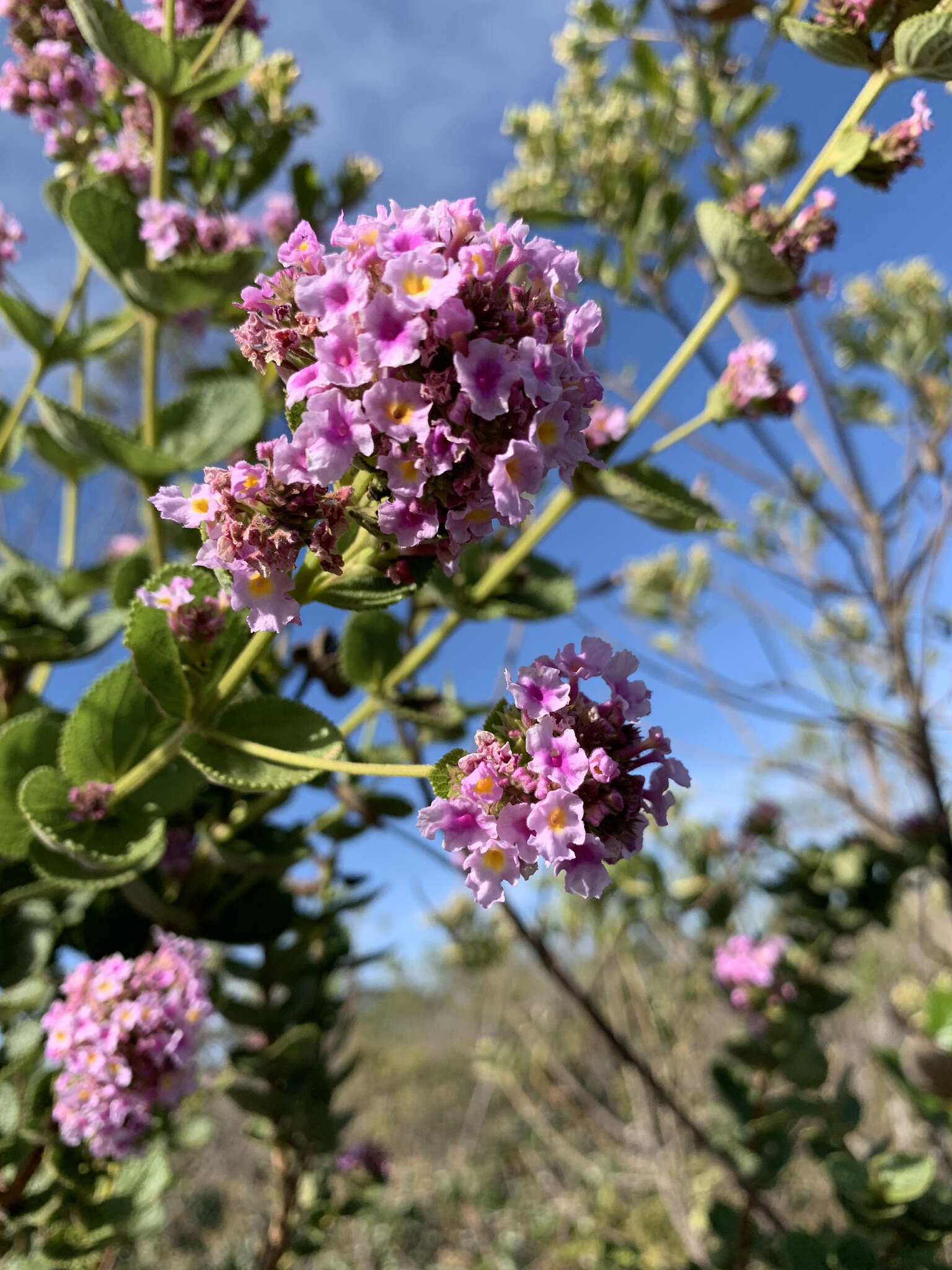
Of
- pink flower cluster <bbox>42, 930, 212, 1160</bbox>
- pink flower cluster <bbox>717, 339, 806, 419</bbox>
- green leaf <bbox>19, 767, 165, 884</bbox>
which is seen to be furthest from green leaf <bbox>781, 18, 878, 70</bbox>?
pink flower cluster <bbox>42, 930, 212, 1160</bbox>

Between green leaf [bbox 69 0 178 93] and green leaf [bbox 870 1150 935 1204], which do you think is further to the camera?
green leaf [bbox 870 1150 935 1204]

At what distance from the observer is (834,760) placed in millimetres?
6125

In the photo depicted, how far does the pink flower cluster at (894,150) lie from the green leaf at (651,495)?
64 cm

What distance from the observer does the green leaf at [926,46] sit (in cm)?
121

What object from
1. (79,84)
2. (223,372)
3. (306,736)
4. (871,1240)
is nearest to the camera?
(306,736)

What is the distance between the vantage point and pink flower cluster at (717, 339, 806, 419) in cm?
173

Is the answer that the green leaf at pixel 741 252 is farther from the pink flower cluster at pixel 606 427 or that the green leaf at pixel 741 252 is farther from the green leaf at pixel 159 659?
the green leaf at pixel 159 659

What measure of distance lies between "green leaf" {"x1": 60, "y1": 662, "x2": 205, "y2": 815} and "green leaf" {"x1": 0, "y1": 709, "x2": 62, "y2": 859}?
64 millimetres

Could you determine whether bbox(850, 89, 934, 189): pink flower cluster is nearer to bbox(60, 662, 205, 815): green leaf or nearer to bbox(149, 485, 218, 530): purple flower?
bbox(149, 485, 218, 530): purple flower

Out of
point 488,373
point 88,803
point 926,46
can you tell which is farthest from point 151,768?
point 926,46

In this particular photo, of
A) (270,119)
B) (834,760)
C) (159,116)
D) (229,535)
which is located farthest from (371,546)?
(834,760)

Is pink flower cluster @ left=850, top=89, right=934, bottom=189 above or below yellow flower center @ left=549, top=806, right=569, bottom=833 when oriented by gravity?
above

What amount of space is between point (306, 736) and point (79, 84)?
181cm

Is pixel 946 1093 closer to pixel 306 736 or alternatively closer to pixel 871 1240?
pixel 871 1240
